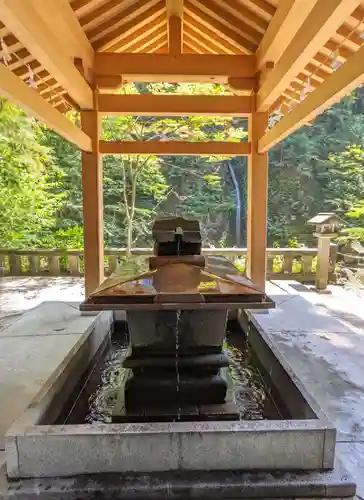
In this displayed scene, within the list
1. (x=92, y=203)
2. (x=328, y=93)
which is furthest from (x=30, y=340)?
(x=328, y=93)

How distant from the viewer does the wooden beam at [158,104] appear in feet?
15.2

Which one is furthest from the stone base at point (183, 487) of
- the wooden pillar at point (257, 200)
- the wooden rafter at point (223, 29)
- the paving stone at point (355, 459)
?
the wooden rafter at point (223, 29)

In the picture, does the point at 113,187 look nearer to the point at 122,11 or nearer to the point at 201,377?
the point at 122,11

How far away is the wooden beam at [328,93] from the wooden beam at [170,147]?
963 millimetres

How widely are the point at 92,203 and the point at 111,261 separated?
2.52 metres

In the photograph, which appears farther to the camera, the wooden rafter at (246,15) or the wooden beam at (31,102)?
the wooden rafter at (246,15)

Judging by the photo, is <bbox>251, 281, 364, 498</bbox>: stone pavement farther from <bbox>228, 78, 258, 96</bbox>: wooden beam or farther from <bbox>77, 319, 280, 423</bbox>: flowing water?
<bbox>228, 78, 258, 96</bbox>: wooden beam

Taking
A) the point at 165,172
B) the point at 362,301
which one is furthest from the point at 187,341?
the point at 165,172

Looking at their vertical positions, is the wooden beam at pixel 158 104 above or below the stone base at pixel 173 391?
above

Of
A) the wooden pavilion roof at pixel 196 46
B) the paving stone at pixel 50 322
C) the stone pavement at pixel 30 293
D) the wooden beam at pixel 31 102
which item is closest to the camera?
the wooden beam at pixel 31 102

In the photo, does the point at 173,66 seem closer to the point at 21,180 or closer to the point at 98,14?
the point at 98,14

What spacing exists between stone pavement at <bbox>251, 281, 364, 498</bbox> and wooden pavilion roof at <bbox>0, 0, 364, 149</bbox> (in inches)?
78.5

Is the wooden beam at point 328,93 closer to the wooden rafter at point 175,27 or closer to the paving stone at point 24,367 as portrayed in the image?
the wooden rafter at point 175,27

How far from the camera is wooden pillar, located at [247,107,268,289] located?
4.81 metres
